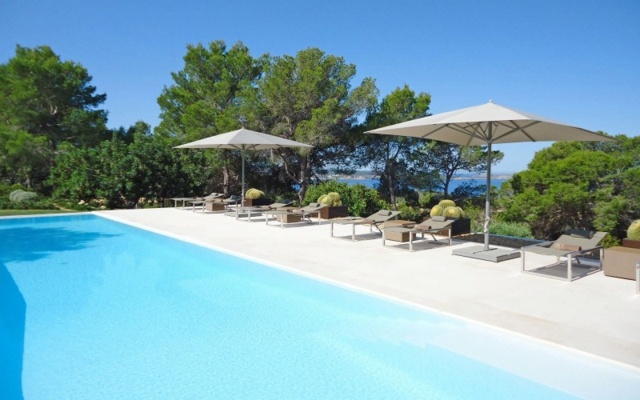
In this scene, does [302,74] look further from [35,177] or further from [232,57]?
[35,177]

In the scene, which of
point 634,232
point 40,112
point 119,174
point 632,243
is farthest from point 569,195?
point 40,112

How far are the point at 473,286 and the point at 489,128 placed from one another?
9.90ft

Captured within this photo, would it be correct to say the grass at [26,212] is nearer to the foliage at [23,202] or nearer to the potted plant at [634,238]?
the foliage at [23,202]

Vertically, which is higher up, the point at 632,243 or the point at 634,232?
the point at 634,232

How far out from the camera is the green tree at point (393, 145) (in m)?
17.7

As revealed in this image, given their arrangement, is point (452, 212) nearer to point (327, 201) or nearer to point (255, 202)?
point (327, 201)

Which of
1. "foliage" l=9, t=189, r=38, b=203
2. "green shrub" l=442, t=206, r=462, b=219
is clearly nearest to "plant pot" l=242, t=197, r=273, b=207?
"green shrub" l=442, t=206, r=462, b=219

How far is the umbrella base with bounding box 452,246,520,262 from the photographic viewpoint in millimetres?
7168

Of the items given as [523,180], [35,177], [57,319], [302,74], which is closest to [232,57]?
[302,74]

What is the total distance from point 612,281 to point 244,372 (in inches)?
209

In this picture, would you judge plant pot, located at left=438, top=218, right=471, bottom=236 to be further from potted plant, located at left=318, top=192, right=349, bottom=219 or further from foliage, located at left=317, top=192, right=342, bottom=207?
foliage, located at left=317, top=192, right=342, bottom=207

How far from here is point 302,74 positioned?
1697 centimetres

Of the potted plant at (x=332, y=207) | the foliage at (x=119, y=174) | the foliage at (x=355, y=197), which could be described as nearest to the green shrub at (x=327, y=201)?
the potted plant at (x=332, y=207)

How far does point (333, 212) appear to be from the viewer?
1270 cm
